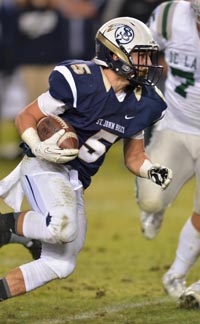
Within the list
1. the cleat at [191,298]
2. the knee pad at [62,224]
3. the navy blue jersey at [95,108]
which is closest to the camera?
the knee pad at [62,224]

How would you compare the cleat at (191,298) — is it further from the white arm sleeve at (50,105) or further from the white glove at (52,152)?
the white arm sleeve at (50,105)

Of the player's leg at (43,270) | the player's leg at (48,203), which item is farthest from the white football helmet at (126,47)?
the player's leg at (43,270)

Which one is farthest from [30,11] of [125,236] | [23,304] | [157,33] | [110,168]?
[23,304]

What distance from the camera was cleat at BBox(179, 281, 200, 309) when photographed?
5.59 m

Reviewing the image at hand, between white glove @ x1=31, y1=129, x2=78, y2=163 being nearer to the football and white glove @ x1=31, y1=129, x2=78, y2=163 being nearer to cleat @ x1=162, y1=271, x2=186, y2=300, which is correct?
the football

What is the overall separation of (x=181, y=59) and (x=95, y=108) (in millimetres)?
1226

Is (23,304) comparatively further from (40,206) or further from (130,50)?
(130,50)

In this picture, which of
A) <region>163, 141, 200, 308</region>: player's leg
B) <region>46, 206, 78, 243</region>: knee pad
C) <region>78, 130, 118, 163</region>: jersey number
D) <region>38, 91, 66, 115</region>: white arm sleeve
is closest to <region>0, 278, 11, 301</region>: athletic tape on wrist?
<region>46, 206, 78, 243</region>: knee pad

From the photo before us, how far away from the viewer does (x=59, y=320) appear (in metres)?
5.31

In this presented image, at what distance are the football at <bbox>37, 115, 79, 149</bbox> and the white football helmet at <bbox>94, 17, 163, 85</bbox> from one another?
393 millimetres

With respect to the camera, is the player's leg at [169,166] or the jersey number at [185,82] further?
the jersey number at [185,82]

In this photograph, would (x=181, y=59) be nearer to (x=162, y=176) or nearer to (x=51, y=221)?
(x=162, y=176)

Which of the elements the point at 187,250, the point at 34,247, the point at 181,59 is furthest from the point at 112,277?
the point at 181,59

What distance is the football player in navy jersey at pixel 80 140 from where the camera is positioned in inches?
193
